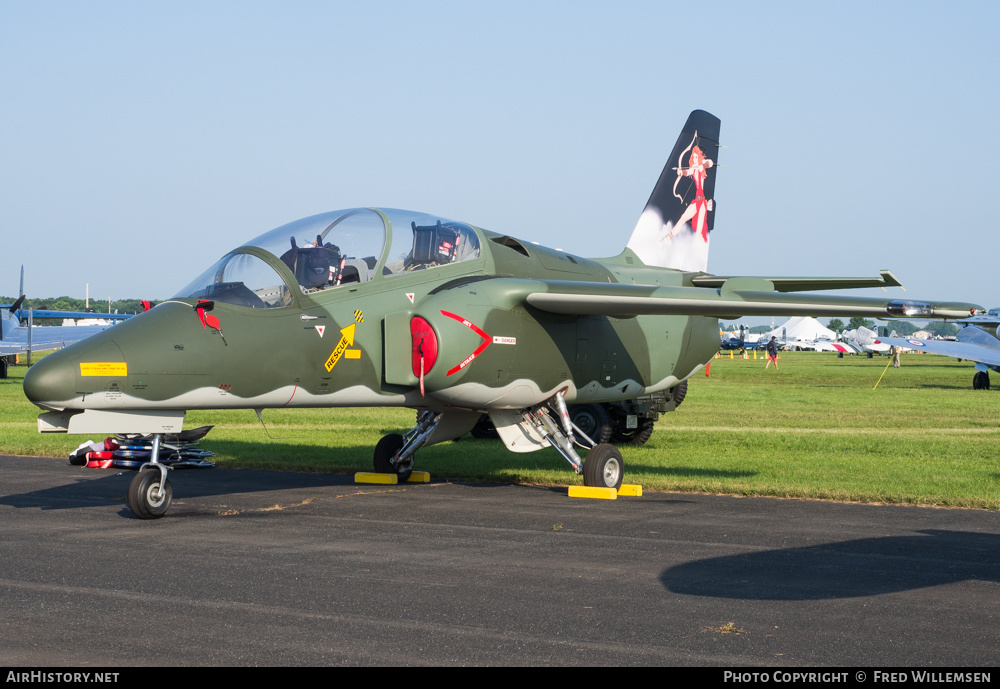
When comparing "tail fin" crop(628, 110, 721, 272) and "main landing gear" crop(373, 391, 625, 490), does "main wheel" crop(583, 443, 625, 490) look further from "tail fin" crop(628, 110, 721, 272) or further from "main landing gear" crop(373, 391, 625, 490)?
"tail fin" crop(628, 110, 721, 272)

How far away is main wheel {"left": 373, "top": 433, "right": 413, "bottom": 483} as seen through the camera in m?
13.5

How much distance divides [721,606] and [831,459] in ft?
33.5

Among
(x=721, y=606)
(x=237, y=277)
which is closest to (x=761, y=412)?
(x=237, y=277)

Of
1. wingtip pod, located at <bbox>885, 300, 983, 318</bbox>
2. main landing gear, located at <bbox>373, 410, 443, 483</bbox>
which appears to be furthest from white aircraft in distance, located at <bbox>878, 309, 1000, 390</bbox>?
main landing gear, located at <bbox>373, 410, 443, 483</bbox>

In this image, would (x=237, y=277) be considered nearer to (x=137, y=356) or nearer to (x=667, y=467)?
(x=137, y=356)

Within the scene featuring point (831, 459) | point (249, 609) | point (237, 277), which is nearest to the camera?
point (249, 609)

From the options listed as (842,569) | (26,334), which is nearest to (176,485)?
(842,569)

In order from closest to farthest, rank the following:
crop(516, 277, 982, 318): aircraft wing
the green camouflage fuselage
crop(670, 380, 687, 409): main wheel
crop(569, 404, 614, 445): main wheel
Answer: the green camouflage fuselage, crop(516, 277, 982, 318): aircraft wing, crop(569, 404, 614, 445): main wheel, crop(670, 380, 687, 409): main wheel

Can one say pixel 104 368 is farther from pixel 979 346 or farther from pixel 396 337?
pixel 979 346

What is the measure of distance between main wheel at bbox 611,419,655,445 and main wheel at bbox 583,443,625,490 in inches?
233

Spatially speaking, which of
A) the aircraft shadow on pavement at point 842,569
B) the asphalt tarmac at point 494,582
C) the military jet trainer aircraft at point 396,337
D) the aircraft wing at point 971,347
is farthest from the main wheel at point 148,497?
the aircraft wing at point 971,347

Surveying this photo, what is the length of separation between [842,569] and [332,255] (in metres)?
6.06

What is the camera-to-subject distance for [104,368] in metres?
9.02

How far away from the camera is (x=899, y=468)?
14.4 meters
